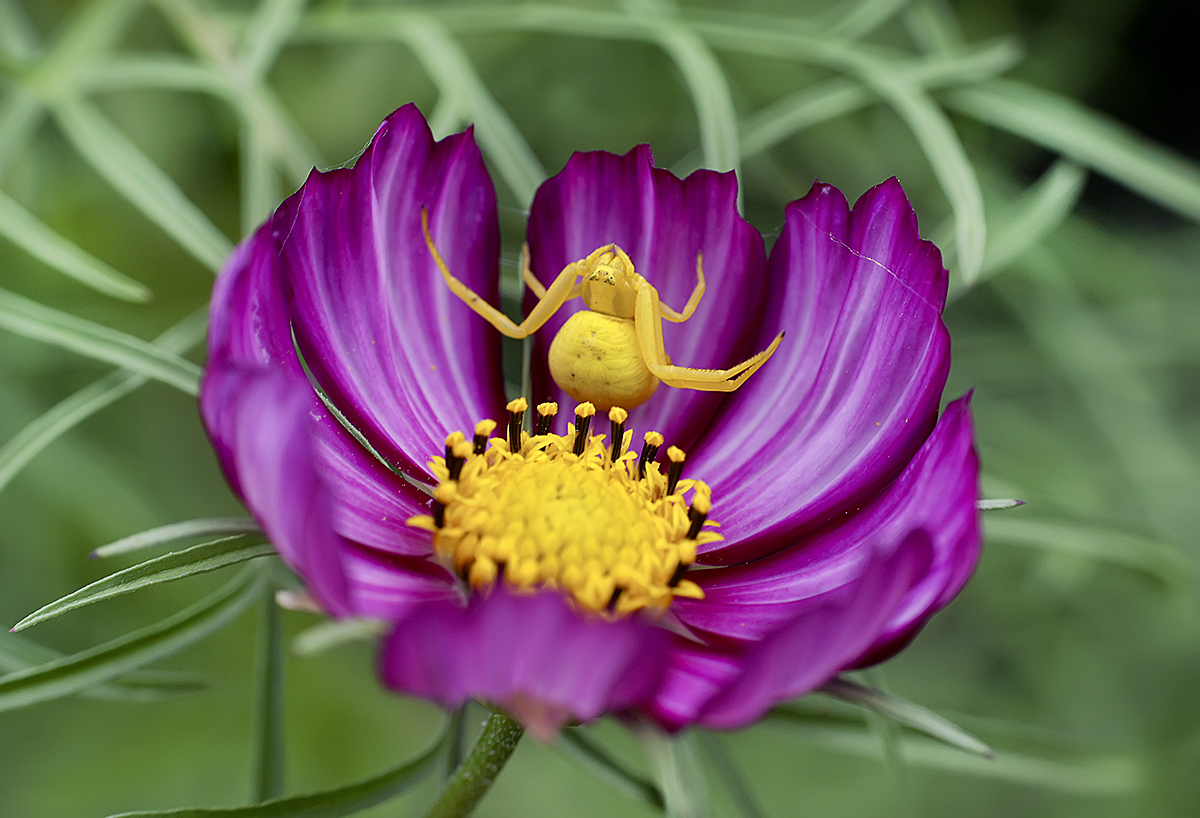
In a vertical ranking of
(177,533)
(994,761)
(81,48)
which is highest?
(81,48)

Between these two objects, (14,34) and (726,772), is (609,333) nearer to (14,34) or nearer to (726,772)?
(726,772)

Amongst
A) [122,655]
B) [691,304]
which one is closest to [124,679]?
[122,655]

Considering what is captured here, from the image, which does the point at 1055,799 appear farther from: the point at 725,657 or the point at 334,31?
the point at 334,31

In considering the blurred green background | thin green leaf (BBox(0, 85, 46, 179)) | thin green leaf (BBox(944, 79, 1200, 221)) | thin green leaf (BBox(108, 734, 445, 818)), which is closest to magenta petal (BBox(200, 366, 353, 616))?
thin green leaf (BBox(108, 734, 445, 818))

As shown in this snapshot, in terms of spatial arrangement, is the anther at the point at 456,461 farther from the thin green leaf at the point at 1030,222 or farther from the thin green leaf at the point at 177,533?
the thin green leaf at the point at 1030,222

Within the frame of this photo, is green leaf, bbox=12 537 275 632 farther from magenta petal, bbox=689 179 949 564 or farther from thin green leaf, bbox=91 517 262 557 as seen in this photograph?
magenta petal, bbox=689 179 949 564

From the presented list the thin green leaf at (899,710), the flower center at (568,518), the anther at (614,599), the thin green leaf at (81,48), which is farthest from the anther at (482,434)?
the thin green leaf at (81,48)

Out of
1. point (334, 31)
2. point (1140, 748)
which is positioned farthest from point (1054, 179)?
point (334, 31)
